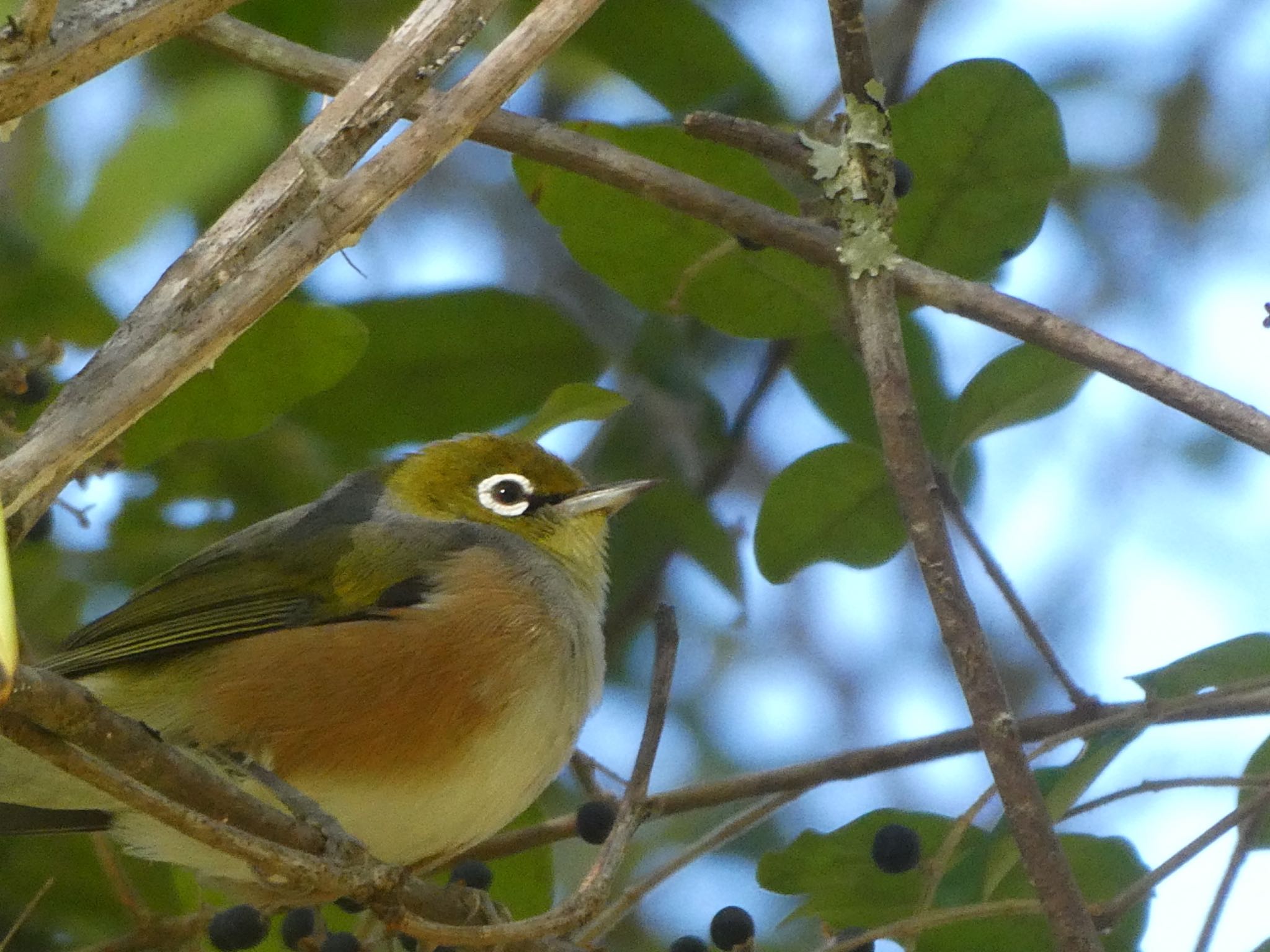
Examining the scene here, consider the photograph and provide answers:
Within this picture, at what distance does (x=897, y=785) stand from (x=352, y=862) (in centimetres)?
437

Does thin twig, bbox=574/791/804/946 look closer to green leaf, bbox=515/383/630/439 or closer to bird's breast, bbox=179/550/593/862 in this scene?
bird's breast, bbox=179/550/593/862

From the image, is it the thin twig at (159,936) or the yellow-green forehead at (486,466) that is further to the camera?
the yellow-green forehead at (486,466)

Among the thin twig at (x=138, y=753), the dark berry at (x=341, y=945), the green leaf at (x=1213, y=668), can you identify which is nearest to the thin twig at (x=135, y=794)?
the thin twig at (x=138, y=753)

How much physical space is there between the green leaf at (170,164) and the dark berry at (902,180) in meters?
1.39

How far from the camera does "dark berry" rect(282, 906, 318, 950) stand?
141 inches

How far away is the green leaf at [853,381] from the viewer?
415cm

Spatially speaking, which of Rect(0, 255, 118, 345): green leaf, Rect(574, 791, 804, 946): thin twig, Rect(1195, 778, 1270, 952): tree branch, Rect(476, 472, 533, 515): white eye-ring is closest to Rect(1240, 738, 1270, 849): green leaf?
Rect(1195, 778, 1270, 952): tree branch

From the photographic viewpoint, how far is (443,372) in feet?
14.0

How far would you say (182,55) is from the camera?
4180mm

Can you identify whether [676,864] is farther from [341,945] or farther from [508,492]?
[508,492]

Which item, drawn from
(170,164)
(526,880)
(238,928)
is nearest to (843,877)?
(526,880)

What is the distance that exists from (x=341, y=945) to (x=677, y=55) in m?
2.37

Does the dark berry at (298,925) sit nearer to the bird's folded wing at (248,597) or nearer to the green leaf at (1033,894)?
the bird's folded wing at (248,597)

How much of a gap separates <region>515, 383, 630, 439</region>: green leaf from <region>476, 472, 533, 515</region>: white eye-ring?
3.74ft
